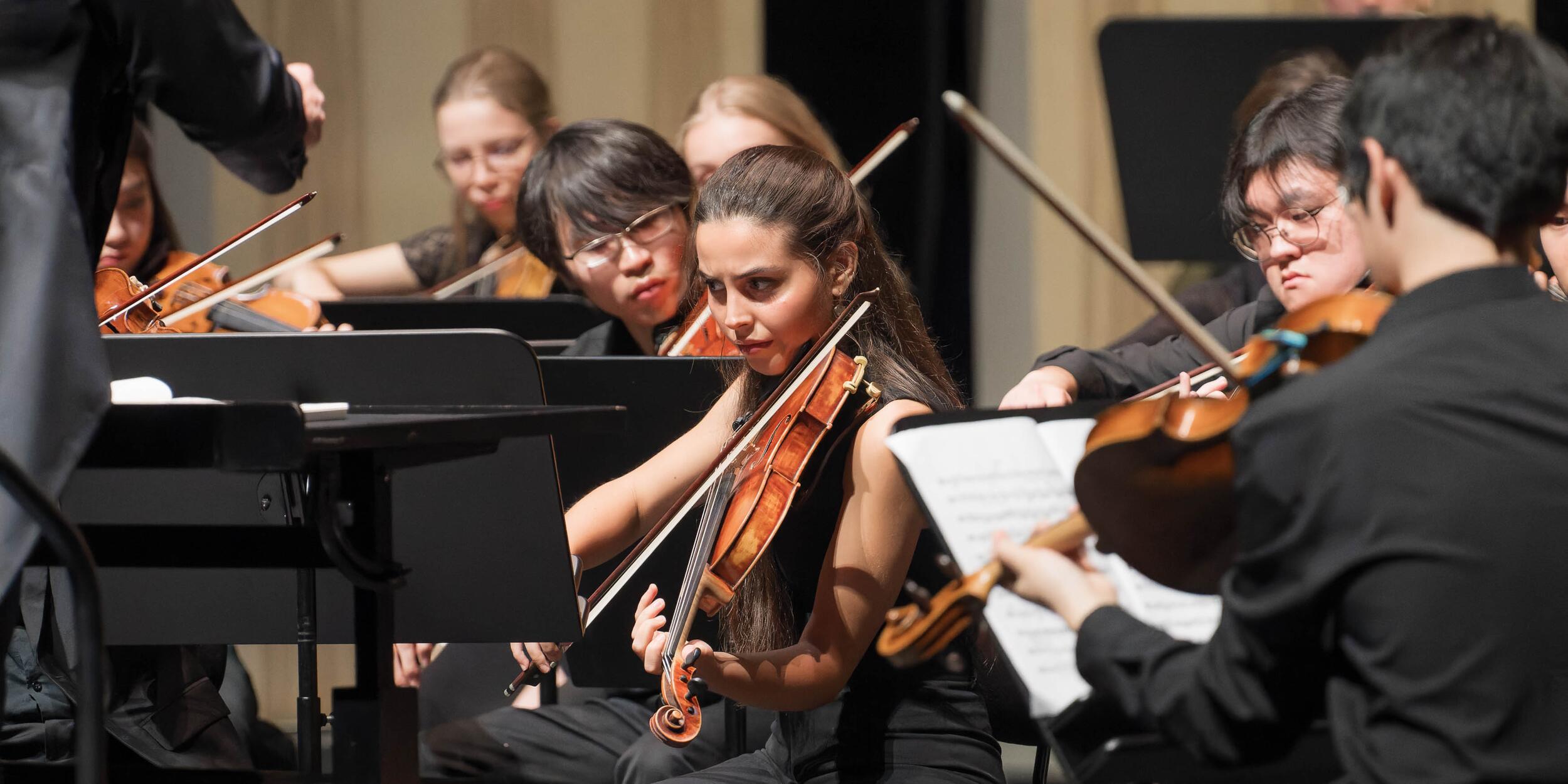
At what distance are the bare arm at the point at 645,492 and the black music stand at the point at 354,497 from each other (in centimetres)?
19

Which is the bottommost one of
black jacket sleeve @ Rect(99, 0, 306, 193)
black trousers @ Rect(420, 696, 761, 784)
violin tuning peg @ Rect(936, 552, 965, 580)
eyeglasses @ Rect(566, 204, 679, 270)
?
black trousers @ Rect(420, 696, 761, 784)

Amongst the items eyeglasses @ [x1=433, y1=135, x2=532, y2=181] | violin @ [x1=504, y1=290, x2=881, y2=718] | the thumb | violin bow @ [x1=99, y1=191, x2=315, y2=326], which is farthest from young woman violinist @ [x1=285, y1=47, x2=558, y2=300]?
the thumb

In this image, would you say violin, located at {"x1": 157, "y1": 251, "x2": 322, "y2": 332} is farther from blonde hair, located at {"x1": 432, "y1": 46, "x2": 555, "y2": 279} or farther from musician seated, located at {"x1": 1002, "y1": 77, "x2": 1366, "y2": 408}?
musician seated, located at {"x1": 1002, "y1": 77, "x2": 1366, "y2": 408}

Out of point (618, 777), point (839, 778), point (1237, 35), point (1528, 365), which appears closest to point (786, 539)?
point (839, 778)

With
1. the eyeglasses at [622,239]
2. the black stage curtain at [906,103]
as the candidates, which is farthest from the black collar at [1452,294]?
the black stage curtain at [906,103]

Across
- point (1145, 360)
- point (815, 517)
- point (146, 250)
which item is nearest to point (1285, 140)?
point (1145, 360)

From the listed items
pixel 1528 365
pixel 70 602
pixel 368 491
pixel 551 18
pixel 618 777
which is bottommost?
pixel 618 777

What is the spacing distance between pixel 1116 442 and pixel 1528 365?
22 cm

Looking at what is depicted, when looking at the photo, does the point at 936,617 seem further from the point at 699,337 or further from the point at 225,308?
the point at 225,308

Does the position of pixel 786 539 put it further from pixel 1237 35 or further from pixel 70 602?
pixel 1237 35

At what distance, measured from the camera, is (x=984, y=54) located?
10.7ft

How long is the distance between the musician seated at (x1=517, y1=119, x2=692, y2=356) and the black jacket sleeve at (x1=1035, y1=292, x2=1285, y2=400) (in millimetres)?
496

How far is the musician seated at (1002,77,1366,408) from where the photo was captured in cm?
153

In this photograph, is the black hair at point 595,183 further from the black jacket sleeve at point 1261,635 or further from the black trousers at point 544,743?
the black jacket sleeve at point 1261,635
